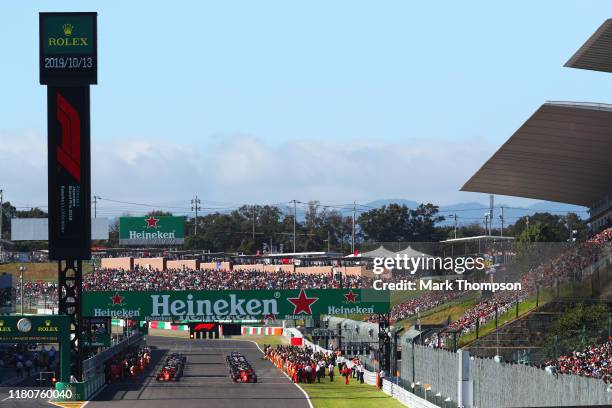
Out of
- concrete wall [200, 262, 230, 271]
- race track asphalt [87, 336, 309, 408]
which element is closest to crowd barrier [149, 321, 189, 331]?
concrete wall [200, 262, 230, 271]

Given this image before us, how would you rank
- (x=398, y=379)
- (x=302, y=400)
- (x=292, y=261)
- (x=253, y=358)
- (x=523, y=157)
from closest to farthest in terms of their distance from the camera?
(x=302, y=400) < (x=398, y=379) < (x=523, y=157) < (x=253, y=358) < (x=292, y=261)

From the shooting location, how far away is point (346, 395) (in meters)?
46.6

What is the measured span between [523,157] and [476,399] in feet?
84.1

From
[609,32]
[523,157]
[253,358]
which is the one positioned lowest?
[253,358]

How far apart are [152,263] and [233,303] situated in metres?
59.5

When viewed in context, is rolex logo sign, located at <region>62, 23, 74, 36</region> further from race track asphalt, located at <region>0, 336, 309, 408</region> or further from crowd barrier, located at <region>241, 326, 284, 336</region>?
crowd barrier, located at <region>241, 326, 284, 336</region>

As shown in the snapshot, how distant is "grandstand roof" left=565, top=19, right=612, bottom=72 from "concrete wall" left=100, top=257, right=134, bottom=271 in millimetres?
65935

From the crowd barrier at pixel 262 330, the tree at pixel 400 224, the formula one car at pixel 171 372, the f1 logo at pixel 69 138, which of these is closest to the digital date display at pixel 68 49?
the f1 logo at pixel 69 138

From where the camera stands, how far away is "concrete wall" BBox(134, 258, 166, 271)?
109938 millimetres

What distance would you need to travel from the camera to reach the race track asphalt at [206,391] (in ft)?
138

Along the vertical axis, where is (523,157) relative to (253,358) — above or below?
above

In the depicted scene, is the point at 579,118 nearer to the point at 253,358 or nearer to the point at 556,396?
the point at 556,396

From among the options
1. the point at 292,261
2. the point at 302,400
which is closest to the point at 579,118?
the point at 302,400

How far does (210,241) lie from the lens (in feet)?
558
